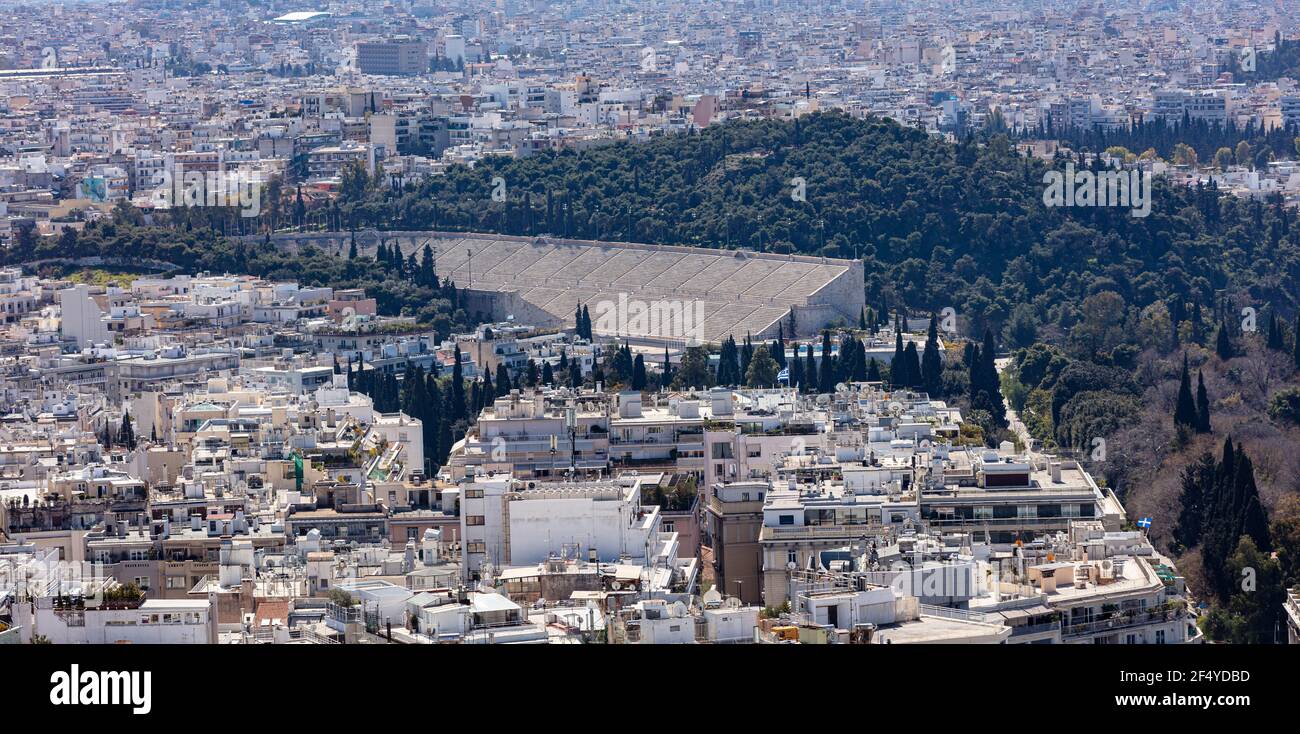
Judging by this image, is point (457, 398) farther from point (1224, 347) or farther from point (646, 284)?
point (646, 284)

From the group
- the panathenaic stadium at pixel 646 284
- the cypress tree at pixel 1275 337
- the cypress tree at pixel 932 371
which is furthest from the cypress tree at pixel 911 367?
the panathenaic stadium at pixel 646 284

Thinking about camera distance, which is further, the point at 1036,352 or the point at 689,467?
the point at 1036,352

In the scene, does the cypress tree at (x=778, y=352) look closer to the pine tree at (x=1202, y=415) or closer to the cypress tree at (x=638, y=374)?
the cypress tree at (x=638, y=374)

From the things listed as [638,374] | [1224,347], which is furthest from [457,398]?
[1224,347]

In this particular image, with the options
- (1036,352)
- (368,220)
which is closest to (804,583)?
(1036,352)

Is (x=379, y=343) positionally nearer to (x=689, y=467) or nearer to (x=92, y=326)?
(x=92, y=326)

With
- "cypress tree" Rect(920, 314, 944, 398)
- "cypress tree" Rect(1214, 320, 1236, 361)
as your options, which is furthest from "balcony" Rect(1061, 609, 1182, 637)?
"cypress tree" Rect(1214, 320, 1236, 361)

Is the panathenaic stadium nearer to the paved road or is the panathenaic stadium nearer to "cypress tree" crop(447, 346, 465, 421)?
the paved road
